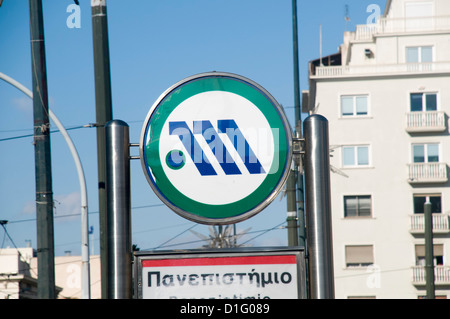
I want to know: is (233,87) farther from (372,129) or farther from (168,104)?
(372,129)

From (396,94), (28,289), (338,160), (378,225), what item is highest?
(396,94)

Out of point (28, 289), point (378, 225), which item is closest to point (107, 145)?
point (378, 225)

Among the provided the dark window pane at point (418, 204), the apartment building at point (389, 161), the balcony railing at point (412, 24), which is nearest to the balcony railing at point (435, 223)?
the apartment building at point (389, 161)

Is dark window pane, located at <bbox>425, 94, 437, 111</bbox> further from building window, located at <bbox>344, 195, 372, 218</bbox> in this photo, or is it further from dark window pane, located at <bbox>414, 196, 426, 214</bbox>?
building window, located at <bbox>344, 195, 372, 218</bbox>

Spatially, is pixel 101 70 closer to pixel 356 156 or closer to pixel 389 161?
pixel 356 156

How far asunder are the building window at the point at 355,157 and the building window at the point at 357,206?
6.64ft

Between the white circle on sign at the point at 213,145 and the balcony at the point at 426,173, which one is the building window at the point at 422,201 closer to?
the balcony at the point at 426,173

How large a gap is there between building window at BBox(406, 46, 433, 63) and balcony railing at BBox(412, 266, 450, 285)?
13.1m

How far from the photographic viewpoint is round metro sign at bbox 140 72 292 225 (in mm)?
2990

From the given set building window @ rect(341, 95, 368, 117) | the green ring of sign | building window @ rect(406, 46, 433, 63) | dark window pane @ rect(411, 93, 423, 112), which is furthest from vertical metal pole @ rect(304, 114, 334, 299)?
building window @ rect(406, 46, 433, 63)

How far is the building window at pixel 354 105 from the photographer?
143ft

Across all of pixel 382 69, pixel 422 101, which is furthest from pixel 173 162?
pixel 422 101
